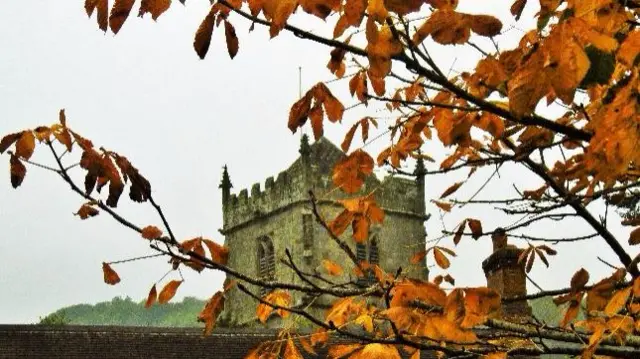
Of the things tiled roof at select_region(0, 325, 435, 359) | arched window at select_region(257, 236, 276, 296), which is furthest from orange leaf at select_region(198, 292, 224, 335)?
arched window at select_region(257, 236, 276, 296)

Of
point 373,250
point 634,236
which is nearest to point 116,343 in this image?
point 634,236

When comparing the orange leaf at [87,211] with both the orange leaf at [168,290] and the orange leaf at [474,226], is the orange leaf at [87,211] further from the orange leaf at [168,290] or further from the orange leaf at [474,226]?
the orange leaf at [474,226]

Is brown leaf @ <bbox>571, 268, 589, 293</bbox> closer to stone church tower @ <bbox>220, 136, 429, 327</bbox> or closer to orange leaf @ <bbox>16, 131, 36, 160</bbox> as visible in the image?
orange leaf @ <bbox>16, 131, 36, 160</bbox>

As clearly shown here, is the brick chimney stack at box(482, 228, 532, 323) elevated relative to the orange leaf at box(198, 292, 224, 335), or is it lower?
elevated

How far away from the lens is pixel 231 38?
355 cm

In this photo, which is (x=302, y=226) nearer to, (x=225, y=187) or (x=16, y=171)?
(x=225, y=187)

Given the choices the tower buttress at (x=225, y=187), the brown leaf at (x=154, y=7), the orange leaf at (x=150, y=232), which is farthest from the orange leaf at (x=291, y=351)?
the tower buttress at (x=225, y=187)

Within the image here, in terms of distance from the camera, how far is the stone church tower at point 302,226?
43.3 m

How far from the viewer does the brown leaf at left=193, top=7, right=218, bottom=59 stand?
334 cm

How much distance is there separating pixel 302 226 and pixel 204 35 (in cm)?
4035

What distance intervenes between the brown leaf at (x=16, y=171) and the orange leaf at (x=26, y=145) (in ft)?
0.10

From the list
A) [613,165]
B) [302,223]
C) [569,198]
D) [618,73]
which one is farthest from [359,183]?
[302,223]

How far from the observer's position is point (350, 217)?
4.59m

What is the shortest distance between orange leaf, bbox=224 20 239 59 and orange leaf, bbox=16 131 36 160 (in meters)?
0.80
